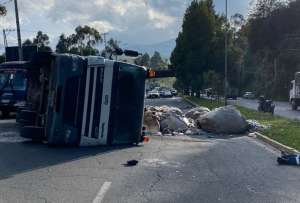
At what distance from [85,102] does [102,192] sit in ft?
20.1

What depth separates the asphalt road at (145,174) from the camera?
30.5 ft

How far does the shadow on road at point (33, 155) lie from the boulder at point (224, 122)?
6.63m

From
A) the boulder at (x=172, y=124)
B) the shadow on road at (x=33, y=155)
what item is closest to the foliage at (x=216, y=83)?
the boulder at (x=172, y=124)

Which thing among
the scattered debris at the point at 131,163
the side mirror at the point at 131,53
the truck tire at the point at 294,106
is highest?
the side mirror at the point at 131,53

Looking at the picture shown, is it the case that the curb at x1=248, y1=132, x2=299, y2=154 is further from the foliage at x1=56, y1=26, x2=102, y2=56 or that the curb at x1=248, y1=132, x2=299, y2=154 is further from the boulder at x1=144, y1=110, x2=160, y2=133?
the foliage at x1=56, y1=26, x2=102, y2=56

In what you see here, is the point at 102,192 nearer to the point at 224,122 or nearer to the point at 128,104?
the point at 128,104

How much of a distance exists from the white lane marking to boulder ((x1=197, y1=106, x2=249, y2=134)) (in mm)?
12115

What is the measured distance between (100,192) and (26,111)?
7.48 m

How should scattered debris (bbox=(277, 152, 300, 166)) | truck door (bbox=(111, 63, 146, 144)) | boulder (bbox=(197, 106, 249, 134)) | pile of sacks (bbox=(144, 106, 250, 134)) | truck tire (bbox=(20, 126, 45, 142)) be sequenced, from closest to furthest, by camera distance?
scattered debris (bbox=(277, 152, 300, 166)) → truck tire (bbox=(20, 126, 45, 142)) → truck door (bbox=(111, 63, 146, 144)) → pile of sacks (bbox=(144, 106, 250, 134)) → boulder (bbox=(197, 106, 249, 134))

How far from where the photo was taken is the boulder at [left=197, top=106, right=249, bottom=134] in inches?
864

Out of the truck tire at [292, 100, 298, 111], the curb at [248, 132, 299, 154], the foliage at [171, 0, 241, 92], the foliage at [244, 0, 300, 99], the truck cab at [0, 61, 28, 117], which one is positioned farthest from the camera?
the foliage at [244, 0, 300, 99]

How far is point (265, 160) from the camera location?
559 inches

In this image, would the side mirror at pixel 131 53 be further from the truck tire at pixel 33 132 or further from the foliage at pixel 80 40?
the foliage at pixel 80 40

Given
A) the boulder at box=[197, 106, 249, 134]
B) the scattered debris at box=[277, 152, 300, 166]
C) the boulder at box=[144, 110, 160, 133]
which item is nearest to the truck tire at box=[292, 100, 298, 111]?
the boulder at box=[197, 106, 249, 134]
